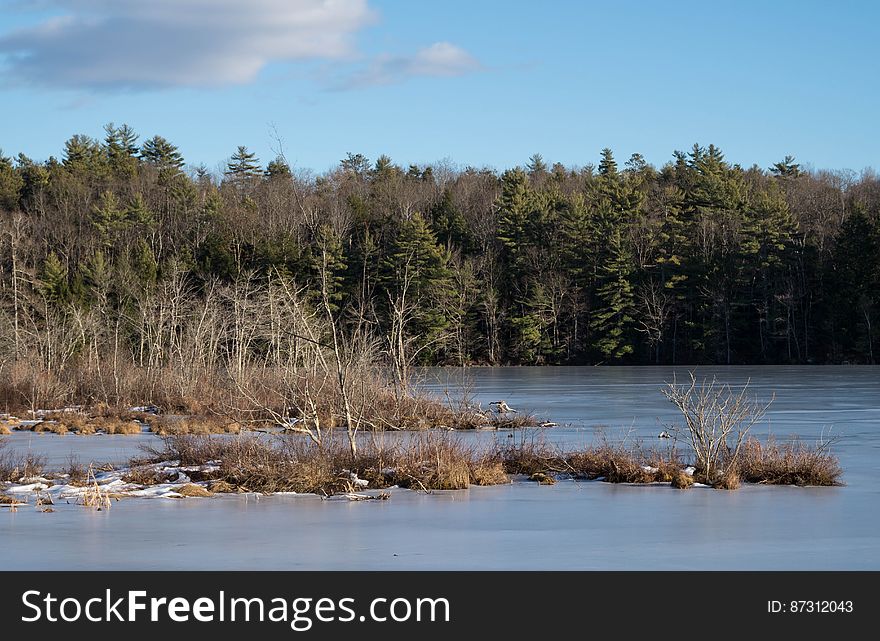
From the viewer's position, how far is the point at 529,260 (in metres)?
87.8

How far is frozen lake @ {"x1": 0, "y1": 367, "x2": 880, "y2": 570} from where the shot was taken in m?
12.4

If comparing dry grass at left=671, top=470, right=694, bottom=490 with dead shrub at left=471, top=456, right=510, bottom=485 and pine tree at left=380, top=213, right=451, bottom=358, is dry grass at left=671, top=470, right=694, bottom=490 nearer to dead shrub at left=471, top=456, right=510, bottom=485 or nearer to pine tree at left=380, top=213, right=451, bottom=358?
dead shrub at left=471, top=456, right=510, bottom=485

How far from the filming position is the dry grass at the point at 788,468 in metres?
18.4

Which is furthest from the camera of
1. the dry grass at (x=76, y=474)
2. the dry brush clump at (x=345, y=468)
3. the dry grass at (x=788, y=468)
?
the dry grass at (x=76, y=474)

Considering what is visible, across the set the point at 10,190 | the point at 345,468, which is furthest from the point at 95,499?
the point at 10,190

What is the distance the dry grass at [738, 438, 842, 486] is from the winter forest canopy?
53721mm

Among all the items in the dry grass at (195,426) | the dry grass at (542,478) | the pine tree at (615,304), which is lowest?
the dry grass at (542,478)

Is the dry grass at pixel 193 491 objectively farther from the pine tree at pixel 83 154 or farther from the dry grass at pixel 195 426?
the pine tree at pixel 83 154

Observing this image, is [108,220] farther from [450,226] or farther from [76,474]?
[76,474]

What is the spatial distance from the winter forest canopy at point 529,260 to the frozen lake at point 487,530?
54.9m

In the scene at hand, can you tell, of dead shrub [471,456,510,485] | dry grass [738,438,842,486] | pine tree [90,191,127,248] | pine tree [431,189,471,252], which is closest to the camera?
dry grass [738,438,842,486]

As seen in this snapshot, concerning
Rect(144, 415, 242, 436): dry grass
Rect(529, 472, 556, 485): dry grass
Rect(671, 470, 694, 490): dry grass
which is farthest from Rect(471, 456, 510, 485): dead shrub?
Rect(144, 415, 242, 436): dry grass

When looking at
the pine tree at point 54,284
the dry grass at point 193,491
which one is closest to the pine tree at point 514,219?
the pine tree at point 54,284
